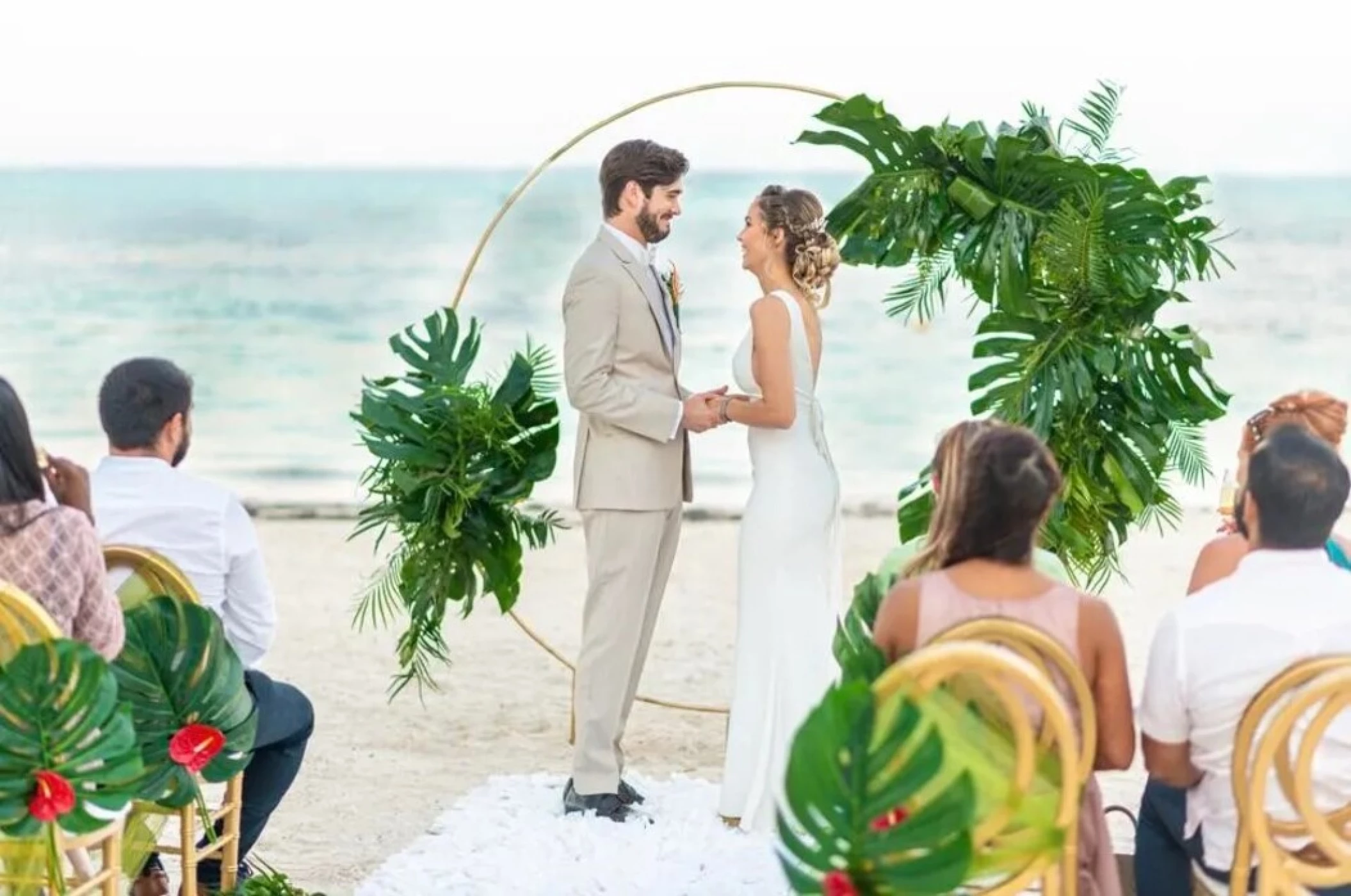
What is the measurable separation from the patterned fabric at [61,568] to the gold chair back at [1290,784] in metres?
1.81

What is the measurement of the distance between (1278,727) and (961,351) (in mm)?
21150

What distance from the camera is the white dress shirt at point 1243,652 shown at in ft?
9.32

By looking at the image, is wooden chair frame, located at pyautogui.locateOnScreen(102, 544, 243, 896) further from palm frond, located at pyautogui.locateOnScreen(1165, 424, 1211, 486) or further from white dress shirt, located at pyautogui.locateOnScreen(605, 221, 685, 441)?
palm frond, located at pyautogui.locateOnScreen(1165, 424, 1211, 486)

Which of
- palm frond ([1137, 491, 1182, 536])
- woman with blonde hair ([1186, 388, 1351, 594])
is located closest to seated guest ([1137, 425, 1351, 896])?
woman with blonde hair ([1186, 388, 1351, 594])

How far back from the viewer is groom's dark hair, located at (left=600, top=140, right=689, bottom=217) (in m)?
4.99

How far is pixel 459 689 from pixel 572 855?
2799mm

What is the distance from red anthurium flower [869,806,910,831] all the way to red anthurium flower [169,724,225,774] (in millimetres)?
1396

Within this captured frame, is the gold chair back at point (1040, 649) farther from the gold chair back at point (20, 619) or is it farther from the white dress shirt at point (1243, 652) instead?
the gold chair back at point (20, 619)

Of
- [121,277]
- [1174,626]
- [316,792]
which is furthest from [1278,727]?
[121,277]

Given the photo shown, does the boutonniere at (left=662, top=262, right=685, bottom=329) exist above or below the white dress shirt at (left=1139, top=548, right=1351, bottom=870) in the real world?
above

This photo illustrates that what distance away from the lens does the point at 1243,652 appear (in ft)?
9.32

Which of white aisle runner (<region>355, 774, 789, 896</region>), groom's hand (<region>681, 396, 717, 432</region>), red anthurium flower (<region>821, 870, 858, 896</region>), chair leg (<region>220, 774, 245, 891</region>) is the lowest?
white aisle runner (<region>355, 774, 789, 896</region>)

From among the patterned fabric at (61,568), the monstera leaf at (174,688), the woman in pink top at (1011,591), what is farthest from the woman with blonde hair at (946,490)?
the patterned fabric at (61,568)

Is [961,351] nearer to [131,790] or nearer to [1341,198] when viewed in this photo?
[1341,198]
